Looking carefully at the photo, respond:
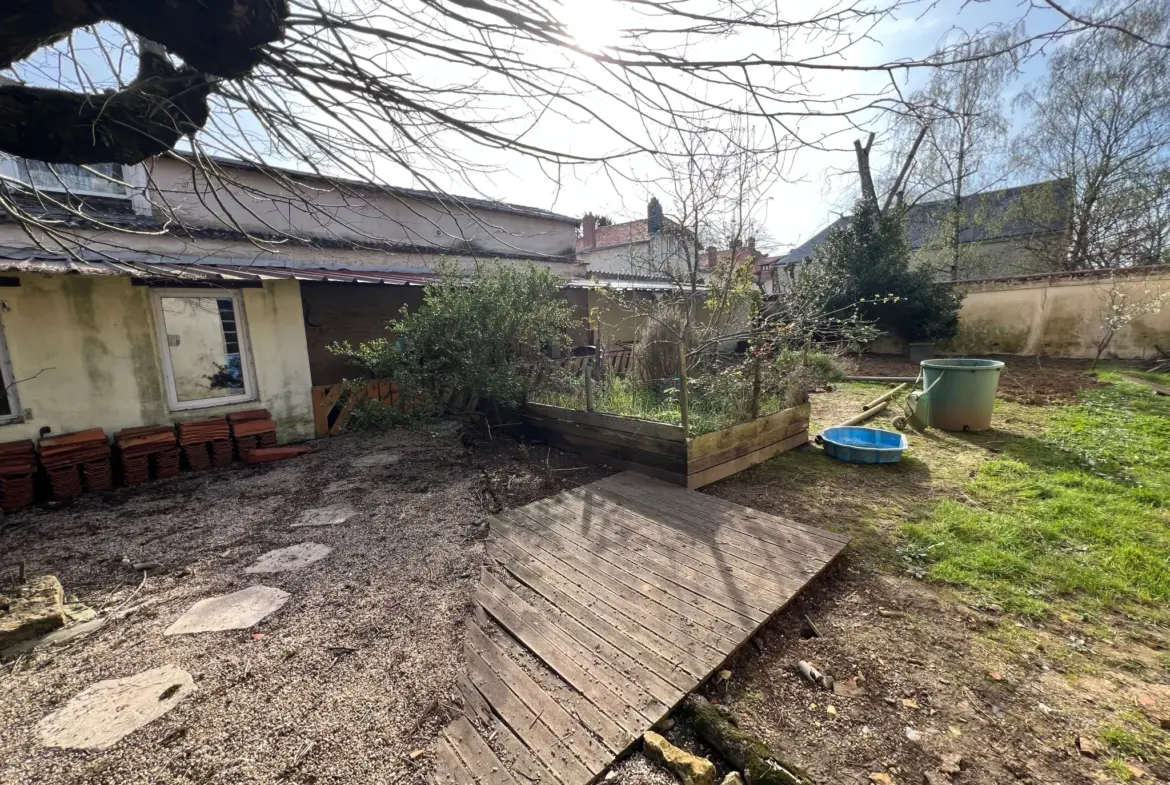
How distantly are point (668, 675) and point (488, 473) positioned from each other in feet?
10.5

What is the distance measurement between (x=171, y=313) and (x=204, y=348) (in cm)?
61

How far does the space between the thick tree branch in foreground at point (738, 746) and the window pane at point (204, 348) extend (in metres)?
6.89

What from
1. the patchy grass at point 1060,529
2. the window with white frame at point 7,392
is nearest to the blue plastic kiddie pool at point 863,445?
the patchy grass at point 1060,529

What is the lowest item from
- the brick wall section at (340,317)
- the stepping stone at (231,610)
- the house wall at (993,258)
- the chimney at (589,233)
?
the stepping stone at (231,610)

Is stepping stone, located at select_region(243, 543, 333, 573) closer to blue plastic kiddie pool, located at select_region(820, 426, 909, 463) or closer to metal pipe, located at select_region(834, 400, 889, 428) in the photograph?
blue plastic kiddie pool, located at select_region(820, 426, 909, 463)

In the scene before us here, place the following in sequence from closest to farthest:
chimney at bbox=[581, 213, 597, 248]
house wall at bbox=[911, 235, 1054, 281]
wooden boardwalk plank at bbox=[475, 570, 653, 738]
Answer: wooden boardwalk plank at bbox=[475, 570, 653, 738] → house wall at bbox=[911, 235, 1054, 281] → chimney at bbox=[581, 213, 597, 248]

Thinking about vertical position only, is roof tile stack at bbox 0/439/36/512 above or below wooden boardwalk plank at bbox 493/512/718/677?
above

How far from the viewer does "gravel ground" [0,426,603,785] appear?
66.7 inches

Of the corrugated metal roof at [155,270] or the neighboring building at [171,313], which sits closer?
the corrugated metal roof at [155,270]

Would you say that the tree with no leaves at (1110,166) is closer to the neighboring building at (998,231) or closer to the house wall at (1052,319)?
the neighboring building at (998,231)

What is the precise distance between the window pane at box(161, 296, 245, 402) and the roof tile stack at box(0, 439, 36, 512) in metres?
1.45

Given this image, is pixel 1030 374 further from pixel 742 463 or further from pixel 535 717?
pixel 535 717

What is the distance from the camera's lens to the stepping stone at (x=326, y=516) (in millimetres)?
3795

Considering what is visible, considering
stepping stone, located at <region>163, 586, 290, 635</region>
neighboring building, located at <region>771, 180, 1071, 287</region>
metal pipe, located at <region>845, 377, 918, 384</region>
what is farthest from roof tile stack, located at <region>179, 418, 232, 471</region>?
neighboring building, located at <region>771, 180, 1071, 287</region>
